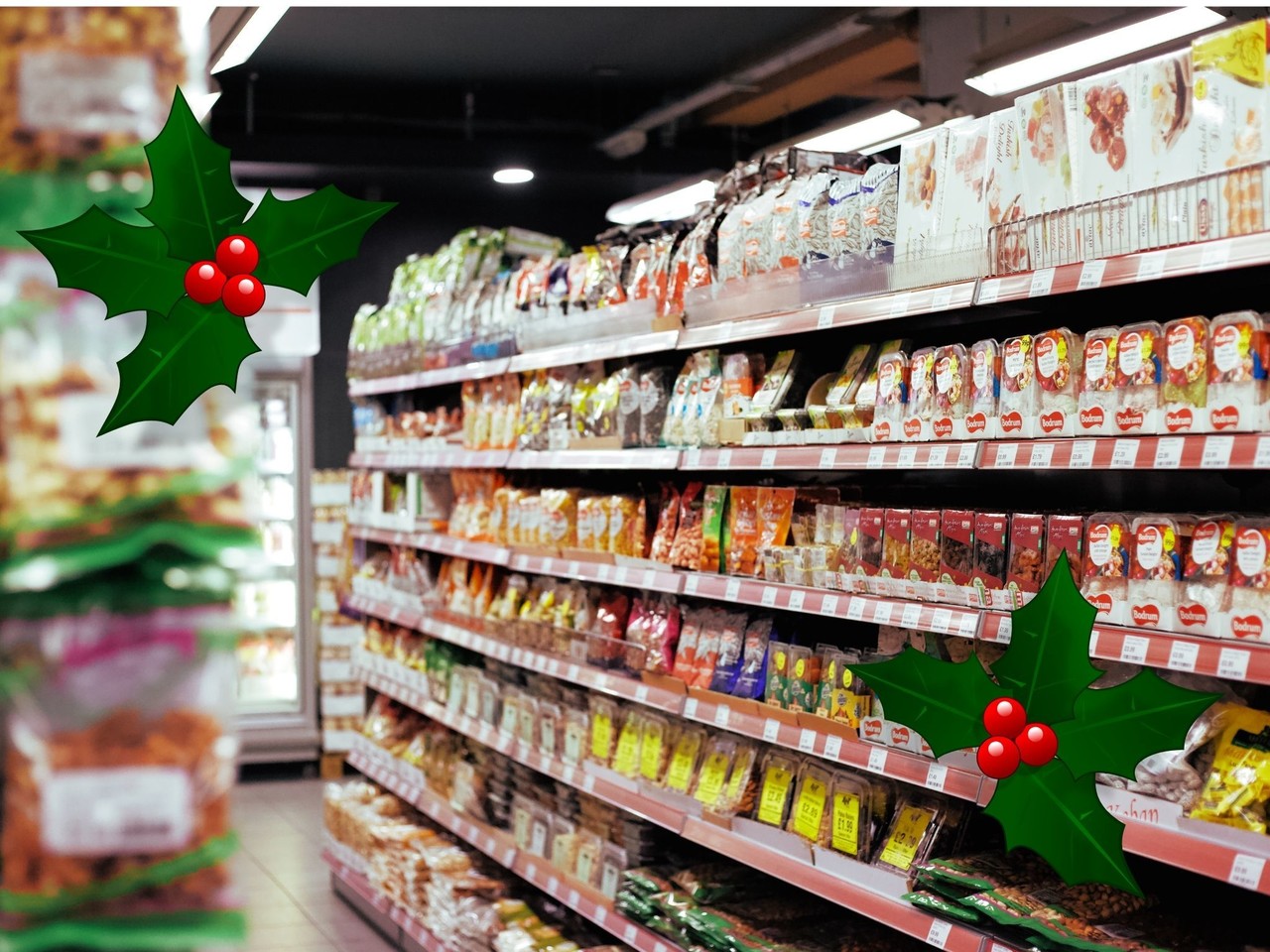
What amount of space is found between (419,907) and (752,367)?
9.93 feet

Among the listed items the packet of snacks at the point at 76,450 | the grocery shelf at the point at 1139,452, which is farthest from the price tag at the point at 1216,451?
the packet of snacks at the point at 76,450

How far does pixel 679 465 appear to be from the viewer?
4.04 metres

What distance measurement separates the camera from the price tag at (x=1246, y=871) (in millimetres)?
2295

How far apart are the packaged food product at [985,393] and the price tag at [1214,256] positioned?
1.96 ft

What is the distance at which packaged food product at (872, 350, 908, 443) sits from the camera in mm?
3229

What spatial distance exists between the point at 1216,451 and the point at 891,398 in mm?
935

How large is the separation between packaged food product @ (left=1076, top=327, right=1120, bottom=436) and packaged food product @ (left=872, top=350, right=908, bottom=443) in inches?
21.7

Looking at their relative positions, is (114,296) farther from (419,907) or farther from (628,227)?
(419,907)

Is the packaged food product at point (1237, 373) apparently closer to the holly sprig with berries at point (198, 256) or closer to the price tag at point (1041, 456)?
the price tag at point (1041, 456)

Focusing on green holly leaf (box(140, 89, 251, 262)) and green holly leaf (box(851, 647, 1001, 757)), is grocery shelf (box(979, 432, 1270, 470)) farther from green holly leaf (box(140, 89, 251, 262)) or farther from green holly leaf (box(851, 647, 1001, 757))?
green holly leaf (box(140, 89, 251, 262))

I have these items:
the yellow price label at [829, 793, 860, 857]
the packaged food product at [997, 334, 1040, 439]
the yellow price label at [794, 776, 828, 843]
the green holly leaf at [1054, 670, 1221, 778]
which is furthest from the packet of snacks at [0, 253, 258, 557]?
the yellow price label at [794, 776, 828, 843]

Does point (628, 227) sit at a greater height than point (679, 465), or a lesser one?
greater

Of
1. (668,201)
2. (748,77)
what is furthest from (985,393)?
(668,201)

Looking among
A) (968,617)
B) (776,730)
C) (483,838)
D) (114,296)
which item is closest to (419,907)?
(483,838)
